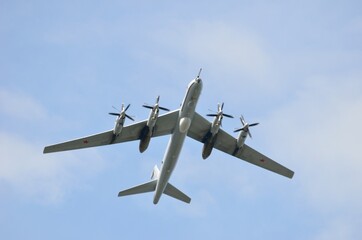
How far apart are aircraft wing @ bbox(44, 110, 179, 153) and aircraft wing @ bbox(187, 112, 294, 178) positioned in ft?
8.33

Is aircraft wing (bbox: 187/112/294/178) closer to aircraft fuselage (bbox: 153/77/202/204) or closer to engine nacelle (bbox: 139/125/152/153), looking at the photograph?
aircraft fuselage (bbox: 153/77/202/204)

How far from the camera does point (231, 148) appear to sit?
6850 cm

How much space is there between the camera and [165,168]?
6500 centimetres

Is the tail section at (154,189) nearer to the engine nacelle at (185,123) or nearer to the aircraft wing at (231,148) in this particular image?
the aircraft wing at (231,148)

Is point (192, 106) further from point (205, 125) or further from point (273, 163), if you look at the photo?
point (273, 163)

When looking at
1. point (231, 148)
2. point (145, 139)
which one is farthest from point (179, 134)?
point (231, 148)

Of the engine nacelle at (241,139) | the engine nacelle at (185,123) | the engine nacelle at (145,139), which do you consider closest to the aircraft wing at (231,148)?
the engine nacelle at (241,139)

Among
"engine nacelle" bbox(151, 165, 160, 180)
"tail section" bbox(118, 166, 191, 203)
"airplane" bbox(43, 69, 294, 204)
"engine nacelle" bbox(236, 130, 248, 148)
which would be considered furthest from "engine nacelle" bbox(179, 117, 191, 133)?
"engine nacelle" bbox(151, 165, 160, 180)

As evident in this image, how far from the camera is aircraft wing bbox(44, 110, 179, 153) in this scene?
6494 cm

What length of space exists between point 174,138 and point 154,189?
6915 mm

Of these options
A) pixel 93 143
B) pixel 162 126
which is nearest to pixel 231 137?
pixel 162 126

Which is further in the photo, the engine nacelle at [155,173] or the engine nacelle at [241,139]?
the engine nacelle at [155,173]

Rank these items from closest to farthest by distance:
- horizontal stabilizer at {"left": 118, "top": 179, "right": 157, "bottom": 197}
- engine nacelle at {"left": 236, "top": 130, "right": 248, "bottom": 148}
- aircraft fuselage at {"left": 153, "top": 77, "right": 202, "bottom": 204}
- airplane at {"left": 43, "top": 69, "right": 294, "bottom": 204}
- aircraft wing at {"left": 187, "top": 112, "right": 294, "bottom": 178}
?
aircraft fuselage at {"left": 153, "top": 77, "right": 202, "bottom": 204}
airplane at {"left": 43, "top": 69, "right": 294, "bottom": 204}
engine nacelle at {"left": 236, "top": 130, "right": 248, "bottom": 148}
aircraft wing at {"left": 187, "top": 112, "right": 294, "bottom": 178}
horizontal stabilizer at {"left": 118, "top": 179, "right": 157, "bottom": 197}

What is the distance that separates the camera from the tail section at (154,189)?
6812 cm
